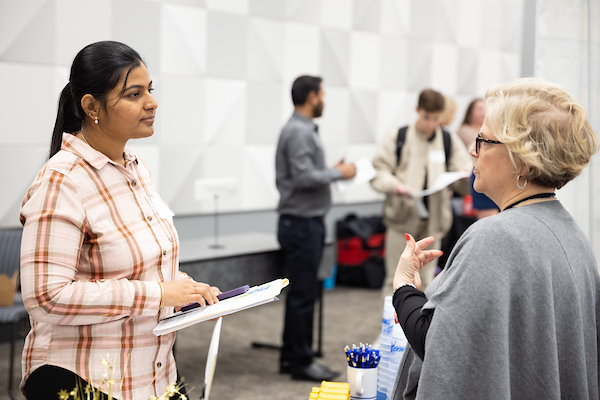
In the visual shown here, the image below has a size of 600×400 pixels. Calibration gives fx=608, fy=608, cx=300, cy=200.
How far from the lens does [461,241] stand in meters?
1.23

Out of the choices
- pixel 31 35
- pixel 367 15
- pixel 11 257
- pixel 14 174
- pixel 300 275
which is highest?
pixel 367 15

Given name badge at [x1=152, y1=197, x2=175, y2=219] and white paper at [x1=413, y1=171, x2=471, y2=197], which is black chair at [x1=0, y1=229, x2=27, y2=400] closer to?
name badge at [x1=152, y1=197, x2=175, y2=219]

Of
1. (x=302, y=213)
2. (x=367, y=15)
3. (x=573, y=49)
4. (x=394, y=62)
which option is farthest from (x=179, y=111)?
(x=573, y=49)

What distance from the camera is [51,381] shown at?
143 centimetres

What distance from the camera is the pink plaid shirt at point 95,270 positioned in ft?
4.40

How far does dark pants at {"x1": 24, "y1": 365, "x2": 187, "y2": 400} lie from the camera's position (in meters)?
1.43

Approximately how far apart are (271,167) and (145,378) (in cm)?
402

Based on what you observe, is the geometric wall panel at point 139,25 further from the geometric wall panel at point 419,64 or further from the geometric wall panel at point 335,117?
the geometric wall panel at point 419,64

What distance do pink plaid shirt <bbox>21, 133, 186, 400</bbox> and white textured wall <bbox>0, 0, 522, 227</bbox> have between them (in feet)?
9.09

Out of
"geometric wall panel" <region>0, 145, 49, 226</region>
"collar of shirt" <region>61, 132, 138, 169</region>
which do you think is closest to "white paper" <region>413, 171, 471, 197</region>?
"geometric wall panel" <region>0, 145, 49, 226</region>

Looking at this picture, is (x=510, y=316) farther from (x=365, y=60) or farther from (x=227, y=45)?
(x=365, y=60)

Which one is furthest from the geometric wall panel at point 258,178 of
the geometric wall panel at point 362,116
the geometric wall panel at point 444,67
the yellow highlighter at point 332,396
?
the yellow highlighter at point 332,396

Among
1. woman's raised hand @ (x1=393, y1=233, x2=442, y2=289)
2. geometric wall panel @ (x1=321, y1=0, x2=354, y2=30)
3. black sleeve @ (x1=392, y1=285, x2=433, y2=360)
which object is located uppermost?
geometric wall panel @ (x1=321, y1=0, x2=354, y2=30)

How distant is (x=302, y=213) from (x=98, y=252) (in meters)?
2.35
